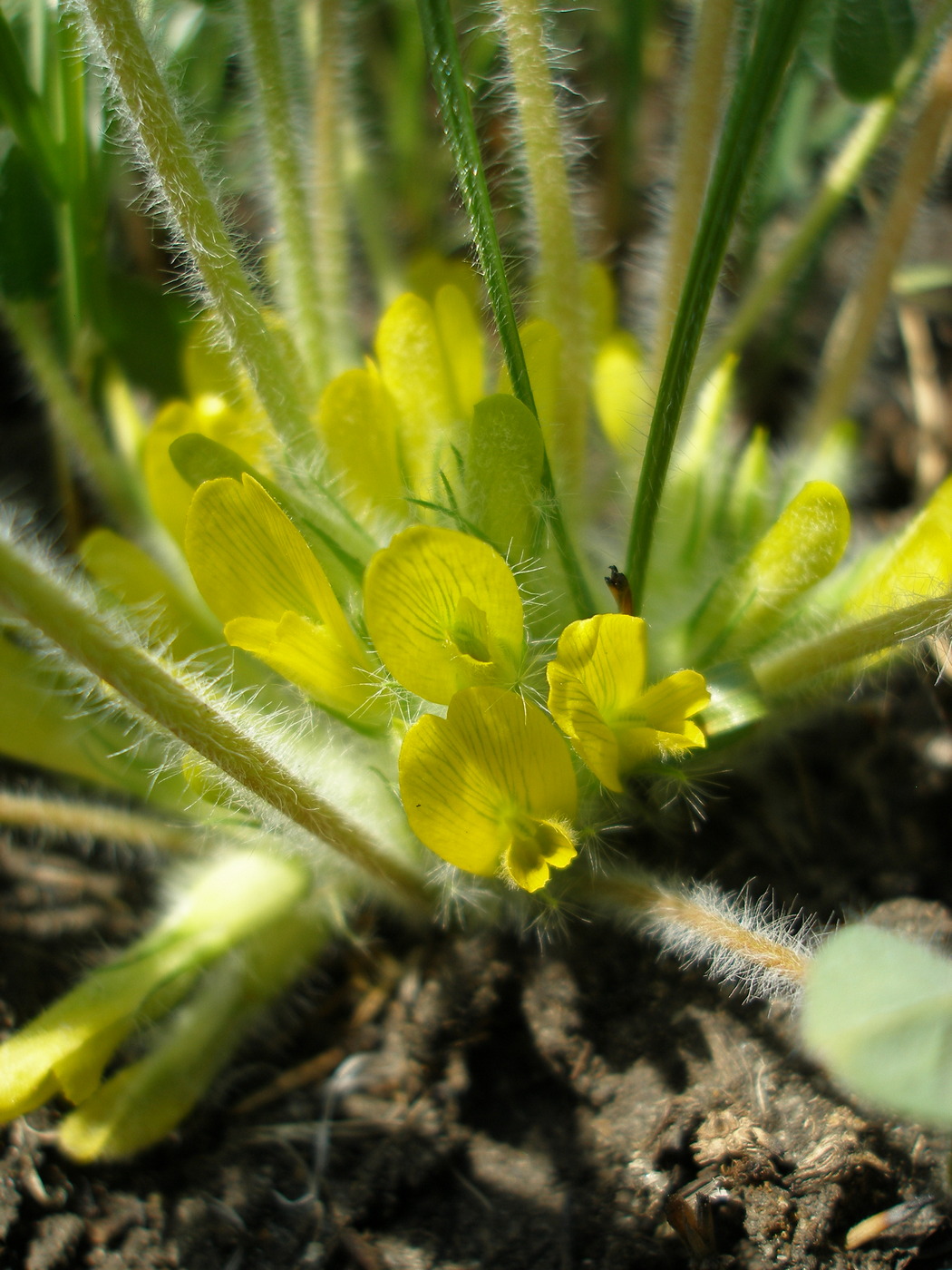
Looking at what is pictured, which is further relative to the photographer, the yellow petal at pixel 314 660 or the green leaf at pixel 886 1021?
the yellow petal at pixel 314 660

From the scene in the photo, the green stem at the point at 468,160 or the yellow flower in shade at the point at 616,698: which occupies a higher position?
the green stem at the point at 468,160

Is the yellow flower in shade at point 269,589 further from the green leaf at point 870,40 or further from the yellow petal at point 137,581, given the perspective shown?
the green leaf at point 870,40

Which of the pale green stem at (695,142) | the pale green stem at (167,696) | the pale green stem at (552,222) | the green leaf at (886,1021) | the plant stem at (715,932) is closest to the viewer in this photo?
the green leaf at (886,1021)

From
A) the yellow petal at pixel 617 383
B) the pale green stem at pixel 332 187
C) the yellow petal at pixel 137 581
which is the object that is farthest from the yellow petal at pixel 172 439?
the yellow petal at pixel 617 383

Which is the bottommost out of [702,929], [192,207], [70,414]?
[702,929]

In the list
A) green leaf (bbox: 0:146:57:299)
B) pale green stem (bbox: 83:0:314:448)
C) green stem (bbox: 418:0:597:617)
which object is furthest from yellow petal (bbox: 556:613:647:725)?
green leaf (bbox: 0:146:57:299)

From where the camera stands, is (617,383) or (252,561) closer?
(252,561)

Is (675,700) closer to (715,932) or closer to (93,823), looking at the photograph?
(715,932)

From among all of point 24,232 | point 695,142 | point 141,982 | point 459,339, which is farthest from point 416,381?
point 141,982
